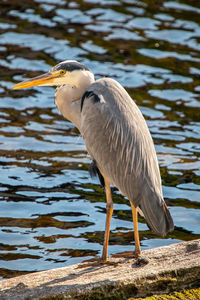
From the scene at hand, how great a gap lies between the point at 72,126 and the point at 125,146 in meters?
4.44

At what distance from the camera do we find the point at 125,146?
497 centimetres

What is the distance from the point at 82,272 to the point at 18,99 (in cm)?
562

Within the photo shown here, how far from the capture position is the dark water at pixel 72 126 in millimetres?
6387

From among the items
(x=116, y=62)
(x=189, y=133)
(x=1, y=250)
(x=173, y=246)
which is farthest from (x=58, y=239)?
(x=116, y=62)

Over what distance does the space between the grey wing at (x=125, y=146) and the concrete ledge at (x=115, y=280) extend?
321 millimetres

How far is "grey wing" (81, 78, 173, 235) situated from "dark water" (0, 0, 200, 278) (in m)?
1.33

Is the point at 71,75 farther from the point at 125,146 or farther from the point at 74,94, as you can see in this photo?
the point at 125,146

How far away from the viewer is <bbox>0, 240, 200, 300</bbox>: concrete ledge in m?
4.19

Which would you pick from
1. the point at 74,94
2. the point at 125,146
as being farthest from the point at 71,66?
the point at 125,146

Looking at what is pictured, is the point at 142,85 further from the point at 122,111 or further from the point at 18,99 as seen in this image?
the point at 122,111

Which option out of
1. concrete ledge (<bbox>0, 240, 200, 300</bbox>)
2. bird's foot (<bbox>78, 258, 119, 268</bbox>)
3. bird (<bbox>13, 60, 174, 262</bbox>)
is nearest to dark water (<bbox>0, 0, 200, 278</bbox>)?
bird's foot (<bbox>78, 258, 119, 268</bbox>)

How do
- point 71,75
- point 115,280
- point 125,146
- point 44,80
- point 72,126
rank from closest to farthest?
point 115,280 < point 125,146 < point 71,75 < point 44,80 < point 72,126

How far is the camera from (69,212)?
22.5 feet

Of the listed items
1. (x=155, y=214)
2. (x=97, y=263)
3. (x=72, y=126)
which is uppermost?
(x=155, y=214)
